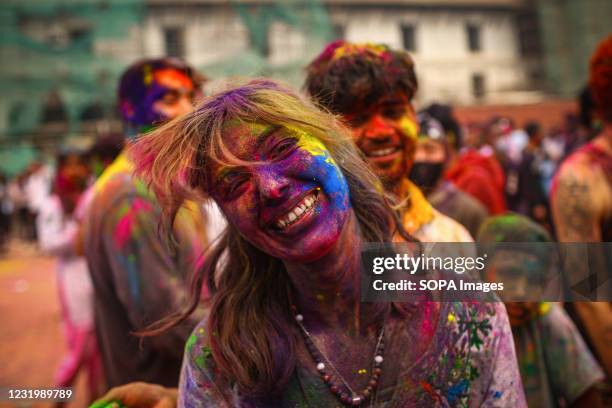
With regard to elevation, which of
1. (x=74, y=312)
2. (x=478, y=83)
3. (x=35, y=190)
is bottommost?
(x=478, y=83)

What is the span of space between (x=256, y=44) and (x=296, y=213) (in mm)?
20620

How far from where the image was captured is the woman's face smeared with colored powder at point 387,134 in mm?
2072

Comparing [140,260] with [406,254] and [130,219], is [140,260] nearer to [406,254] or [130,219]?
[130,219]

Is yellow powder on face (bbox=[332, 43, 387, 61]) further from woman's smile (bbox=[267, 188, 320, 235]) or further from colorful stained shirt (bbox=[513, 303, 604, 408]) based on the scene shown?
colorful stained shirt (bbox=[513, 303, 604, 408])

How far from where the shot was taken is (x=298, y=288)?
1.58 meters

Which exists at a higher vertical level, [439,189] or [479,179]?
[439,189]

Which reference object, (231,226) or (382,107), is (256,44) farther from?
(231,226)

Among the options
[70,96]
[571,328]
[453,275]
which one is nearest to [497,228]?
[571,328]

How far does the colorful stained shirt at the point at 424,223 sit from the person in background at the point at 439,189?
3.06 feet

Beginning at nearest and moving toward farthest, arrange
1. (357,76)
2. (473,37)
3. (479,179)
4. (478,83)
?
1. (357,76)
2. (479,179)
3. (478,83)
4. (473,37)

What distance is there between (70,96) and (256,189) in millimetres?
25694

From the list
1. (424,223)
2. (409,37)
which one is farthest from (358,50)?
(409,37)

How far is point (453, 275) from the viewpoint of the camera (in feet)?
5.16

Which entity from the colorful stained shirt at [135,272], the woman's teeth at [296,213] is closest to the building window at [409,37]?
the colorful stained shirt at [135,272]
